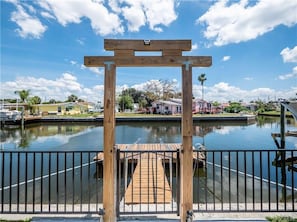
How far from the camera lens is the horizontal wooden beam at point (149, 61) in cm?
201

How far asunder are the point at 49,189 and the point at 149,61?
2.06m

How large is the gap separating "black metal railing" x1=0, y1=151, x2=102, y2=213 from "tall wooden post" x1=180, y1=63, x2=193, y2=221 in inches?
47.0

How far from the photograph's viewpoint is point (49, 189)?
7.90ft

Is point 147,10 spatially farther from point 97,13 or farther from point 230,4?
point 230,4

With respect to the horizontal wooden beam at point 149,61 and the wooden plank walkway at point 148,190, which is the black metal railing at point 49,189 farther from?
the horizontal wooden beam at point 149,61

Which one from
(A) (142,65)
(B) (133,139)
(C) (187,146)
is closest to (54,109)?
(B) (133,139)

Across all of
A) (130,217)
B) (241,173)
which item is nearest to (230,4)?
(130,217)

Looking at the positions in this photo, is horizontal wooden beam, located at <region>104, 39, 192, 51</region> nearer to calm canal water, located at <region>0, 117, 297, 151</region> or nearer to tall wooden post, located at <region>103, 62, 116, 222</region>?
tall wooden post, located at <region>103, 62, 116, 222</region>

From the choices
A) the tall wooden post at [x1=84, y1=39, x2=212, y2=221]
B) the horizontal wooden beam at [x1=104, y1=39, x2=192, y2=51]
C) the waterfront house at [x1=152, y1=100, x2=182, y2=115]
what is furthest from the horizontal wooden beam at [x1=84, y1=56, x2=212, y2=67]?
the waterfront house at [x1=152, y1=100, x2=182, y2=115]

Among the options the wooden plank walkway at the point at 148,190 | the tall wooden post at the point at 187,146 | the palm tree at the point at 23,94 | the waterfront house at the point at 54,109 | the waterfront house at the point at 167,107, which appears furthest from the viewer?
the palm tree at the point at 23,94

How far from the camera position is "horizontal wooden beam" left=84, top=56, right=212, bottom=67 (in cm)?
201

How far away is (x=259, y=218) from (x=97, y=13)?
5.17 metres

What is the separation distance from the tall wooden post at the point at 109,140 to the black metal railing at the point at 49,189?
45 centimetres

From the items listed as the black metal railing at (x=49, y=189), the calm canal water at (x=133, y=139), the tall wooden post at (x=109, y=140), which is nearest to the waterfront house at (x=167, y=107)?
the calm canal water at (x=133, y=139)
